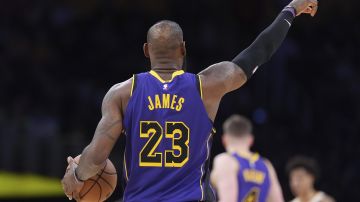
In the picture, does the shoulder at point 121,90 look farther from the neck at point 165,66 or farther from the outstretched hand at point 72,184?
the outstretched hand at point 72,184

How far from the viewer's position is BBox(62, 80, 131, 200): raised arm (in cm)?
473

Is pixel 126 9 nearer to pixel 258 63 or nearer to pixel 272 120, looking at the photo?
pixel 272 120

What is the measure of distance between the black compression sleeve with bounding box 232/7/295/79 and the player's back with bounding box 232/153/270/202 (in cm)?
342

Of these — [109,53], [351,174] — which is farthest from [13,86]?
[351,174]

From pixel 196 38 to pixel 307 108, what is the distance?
294 centimetres

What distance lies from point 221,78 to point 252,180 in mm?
3820

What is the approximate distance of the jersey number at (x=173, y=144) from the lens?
15.5ft

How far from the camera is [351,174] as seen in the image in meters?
13.8

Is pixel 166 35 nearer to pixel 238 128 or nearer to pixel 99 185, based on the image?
pixel 99 185

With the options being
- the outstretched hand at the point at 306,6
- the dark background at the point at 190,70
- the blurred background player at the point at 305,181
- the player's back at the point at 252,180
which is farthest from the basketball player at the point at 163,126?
the dark background at the point at 190,70

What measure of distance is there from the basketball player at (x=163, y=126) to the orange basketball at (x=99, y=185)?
0.42 ft

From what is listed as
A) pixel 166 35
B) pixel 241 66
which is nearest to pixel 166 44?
pixel 166 35

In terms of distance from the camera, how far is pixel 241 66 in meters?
4.96

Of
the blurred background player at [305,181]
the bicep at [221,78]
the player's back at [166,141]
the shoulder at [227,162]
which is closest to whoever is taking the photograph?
the player's back at [166,141]
